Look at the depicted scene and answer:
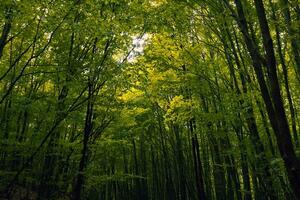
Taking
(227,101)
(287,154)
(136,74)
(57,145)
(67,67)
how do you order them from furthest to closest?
(57,145)
(136,74)
(227,101)
(67,67)
(287,154)

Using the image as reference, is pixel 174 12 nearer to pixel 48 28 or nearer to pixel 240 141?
pixel 48 28

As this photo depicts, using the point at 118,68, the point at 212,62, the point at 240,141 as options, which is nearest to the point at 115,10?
the point at 118,68

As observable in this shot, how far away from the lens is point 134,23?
8367 millimetres

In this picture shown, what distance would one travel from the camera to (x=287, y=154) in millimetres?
3684

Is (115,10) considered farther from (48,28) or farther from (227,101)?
(227,101)

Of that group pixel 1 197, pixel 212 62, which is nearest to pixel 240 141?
pixel 212 62

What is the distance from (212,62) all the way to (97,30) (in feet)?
13.0

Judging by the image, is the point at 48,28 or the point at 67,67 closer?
the point at 48,28

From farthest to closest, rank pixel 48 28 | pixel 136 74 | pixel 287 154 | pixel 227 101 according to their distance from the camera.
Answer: pixel 136 74, pixel 227 101, pixel 48 28, pixel 287 154

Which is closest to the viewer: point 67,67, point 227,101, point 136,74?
point 67,67

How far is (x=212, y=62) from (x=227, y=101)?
5.64ft

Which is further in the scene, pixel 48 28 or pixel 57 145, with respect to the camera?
pixel 57 145

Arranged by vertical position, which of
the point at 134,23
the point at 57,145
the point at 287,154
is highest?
the point at 134,23

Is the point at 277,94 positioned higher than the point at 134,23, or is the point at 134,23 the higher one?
the point at 134,23
